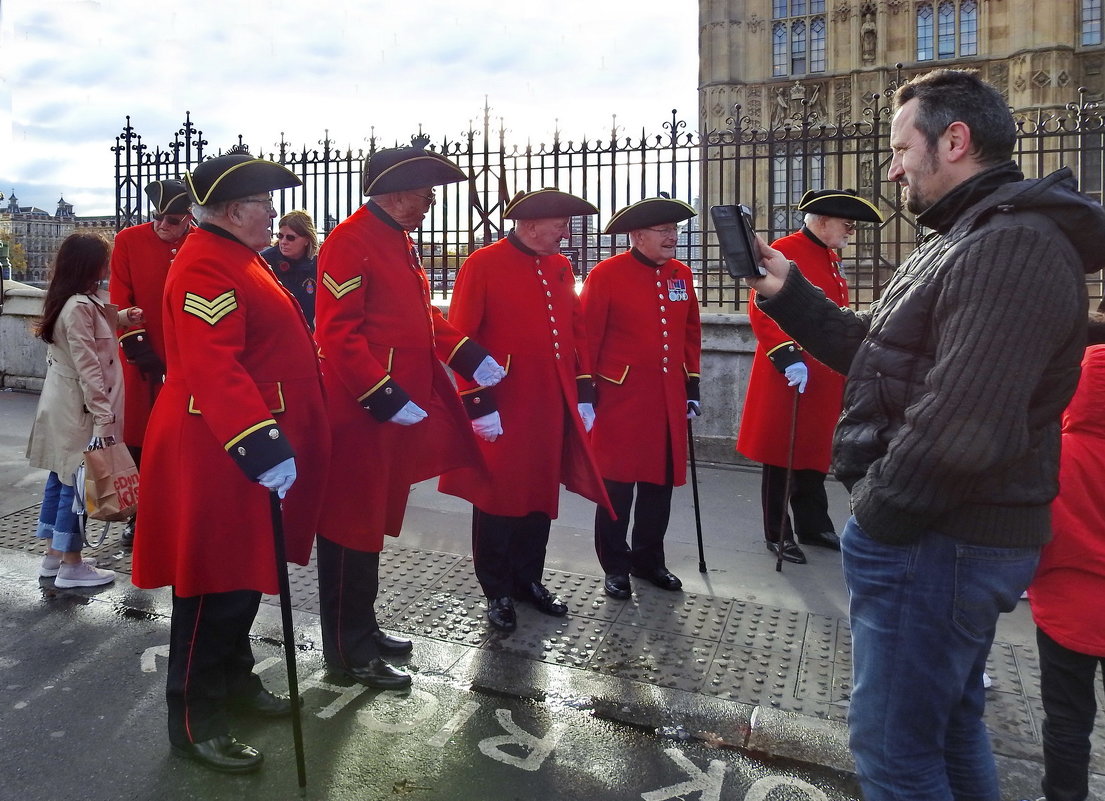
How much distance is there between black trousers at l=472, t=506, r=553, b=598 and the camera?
432cm

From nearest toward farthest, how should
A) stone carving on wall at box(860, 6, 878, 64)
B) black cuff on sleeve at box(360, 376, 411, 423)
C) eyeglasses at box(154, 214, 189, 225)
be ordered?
black cuff on sleeve at box(360, 376, 411, 423) < eyeglasses at box(154, 214, 189, 225) < stone carving on wall at box(860, 6, 878, 64)

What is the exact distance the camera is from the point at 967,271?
1.77 m

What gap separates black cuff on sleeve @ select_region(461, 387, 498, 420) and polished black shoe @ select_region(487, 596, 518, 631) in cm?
88

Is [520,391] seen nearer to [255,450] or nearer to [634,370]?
[634,370]

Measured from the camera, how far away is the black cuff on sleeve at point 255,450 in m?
2.79

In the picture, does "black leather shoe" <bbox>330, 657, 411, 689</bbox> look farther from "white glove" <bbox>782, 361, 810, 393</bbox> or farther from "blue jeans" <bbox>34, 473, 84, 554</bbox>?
"white glove" <bbox>782, 361, 810, 393</bbox>

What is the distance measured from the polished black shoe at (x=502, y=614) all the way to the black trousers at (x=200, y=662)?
52.5 inches

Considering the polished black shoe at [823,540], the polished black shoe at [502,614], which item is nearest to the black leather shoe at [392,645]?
the polished black shoe at [502,614]

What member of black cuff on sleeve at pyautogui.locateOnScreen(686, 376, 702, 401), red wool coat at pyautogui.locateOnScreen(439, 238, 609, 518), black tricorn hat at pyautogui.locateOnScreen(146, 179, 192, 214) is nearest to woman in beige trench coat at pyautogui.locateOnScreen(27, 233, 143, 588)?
black tricorn hat at pyautogui.locateOnScreen(146, 179, 192, 214)

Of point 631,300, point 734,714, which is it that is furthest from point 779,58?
point 734,714

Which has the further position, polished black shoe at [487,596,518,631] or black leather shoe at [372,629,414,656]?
polished black shoe at [487,596,518,631]

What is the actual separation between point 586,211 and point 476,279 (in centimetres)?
62

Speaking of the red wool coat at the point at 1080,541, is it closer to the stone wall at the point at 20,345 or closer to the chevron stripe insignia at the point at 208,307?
the chevron stripe insignia at the point at 208,307

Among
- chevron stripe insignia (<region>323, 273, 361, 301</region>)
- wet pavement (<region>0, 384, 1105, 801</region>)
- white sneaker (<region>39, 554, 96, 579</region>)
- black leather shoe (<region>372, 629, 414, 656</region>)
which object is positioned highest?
chevron stripe insignia (<region>323, 273, 361, 301</region>)
